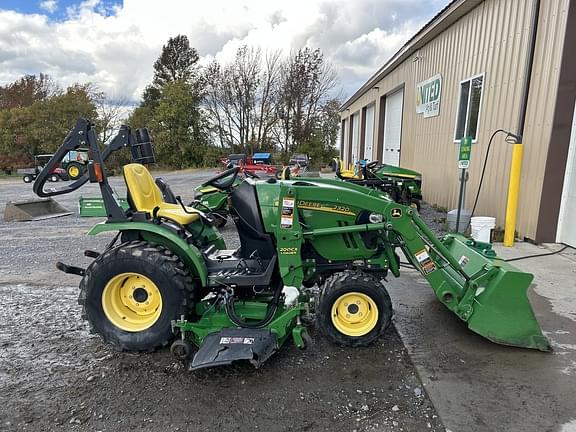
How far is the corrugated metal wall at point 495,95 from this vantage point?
17.4 feet

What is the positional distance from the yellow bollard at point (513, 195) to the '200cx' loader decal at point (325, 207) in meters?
3.71

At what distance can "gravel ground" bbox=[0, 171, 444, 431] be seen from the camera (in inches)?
84.4

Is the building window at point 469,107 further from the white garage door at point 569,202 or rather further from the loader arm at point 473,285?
the loader arm at point 473,285

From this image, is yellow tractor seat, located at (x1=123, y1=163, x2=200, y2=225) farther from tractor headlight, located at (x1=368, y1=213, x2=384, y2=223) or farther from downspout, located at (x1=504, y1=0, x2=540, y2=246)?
downspout, located at (x1=504, y1=0, x2=540, y2=246)

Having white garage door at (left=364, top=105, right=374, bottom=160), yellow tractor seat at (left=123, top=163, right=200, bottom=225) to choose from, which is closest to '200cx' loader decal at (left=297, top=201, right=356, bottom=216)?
yellow tractor seat at (left=123, top=163, right=200, bottom=225)

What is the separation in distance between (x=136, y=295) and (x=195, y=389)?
86 cm

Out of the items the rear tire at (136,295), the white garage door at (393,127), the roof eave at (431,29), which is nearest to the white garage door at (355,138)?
the white garage door at (393,127)

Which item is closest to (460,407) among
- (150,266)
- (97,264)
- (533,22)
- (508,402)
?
(508,402)

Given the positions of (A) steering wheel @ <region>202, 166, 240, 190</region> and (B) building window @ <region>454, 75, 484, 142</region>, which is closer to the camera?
(A) steering wheel @ <region>202, 166, 240, 190</region>

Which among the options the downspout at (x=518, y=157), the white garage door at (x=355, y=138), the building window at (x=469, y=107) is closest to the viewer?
the downspout at (x=518, y=157)

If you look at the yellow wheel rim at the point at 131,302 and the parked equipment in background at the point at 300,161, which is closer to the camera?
the yellow wheel rim at the point at 131,302

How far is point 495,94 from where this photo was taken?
6453mm

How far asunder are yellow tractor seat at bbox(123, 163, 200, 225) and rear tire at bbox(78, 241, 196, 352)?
31cm

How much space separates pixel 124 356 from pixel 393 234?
2.14 metres
